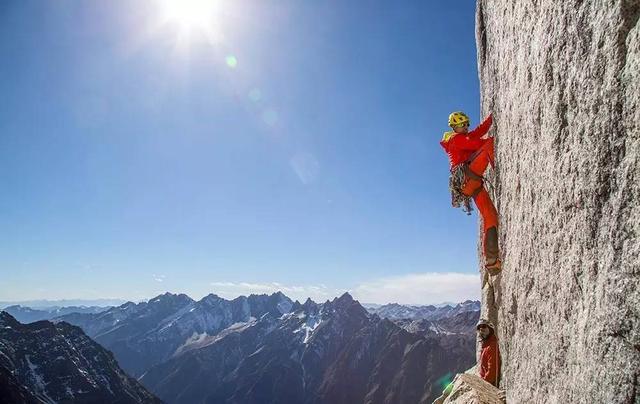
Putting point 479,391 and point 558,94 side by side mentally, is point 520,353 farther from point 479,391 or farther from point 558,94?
point 558,94

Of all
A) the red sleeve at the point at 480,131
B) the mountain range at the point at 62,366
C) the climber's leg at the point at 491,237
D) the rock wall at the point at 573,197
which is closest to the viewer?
the rock wall at the point at 573,197

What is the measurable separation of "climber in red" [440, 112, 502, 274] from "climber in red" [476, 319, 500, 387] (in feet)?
8.61

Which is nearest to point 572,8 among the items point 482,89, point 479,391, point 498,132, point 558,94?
point 558,94

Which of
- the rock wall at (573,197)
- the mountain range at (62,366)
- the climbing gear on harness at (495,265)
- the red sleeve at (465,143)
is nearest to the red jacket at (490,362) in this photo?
the climbing gear on harness at (495,265)

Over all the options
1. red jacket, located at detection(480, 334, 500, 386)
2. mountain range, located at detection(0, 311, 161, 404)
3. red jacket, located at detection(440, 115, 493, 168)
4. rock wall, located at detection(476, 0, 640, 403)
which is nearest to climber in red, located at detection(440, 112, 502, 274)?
red jacket, located at detection(440, 115, 493, 168)

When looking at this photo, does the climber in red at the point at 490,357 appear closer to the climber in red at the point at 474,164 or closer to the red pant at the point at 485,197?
the climber in red at the point at 474,164

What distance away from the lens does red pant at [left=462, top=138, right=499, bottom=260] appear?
839 cm

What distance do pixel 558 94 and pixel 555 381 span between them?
10.6 ft

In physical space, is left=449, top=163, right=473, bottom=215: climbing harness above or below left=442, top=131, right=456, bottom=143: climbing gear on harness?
below

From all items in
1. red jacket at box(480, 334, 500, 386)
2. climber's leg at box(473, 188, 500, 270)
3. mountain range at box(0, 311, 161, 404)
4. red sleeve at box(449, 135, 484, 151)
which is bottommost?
mountain range at box(0, 311, 161, 404)

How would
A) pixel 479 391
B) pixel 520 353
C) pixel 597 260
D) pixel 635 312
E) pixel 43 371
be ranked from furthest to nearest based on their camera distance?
pixel 43 371 → pixel 479 391 → pixel 520 353 → pixel 597 260 → pixel 635 312

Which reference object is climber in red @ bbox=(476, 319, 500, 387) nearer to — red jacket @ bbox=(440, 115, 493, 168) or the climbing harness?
the climbing harness

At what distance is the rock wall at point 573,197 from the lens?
3373mm

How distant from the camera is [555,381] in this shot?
4.89 metres
